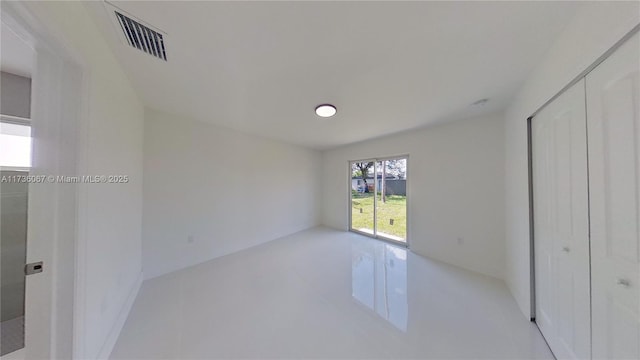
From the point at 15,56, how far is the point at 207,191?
2140mm

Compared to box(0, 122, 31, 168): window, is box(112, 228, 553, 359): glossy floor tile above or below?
below

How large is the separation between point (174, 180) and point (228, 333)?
2.23 meters

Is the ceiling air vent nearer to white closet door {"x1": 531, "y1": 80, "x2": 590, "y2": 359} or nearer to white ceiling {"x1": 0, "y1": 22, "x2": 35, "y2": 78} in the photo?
white ceiling {"x1": 0, "y1": 22, "x2": 35, "y2": 78}

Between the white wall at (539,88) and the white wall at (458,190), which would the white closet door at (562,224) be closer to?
the white wall at (539,88)

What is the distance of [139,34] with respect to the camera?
4.37ft

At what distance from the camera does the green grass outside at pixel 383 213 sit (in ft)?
13.1

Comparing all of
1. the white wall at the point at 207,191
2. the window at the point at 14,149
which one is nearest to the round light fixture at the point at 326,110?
the white wall at the point at 207,191

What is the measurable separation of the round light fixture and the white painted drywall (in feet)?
6.27

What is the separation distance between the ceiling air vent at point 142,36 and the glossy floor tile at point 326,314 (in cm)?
233

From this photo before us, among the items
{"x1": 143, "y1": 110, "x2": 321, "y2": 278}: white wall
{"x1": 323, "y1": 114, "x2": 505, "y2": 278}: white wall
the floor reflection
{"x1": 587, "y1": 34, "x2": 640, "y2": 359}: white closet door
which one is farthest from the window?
{"x1": 323, "y1": 114, "x2": 505, "y2": 278}: white wall

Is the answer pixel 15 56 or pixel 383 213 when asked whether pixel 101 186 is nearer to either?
pixel 15 56

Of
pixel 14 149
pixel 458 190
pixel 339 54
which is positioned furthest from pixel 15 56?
pixel 458 190

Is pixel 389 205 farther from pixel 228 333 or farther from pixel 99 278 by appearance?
pixel 99 278

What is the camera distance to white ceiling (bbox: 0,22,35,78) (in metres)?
1.32
